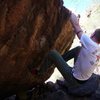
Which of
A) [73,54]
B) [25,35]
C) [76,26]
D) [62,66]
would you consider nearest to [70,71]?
[62,66]

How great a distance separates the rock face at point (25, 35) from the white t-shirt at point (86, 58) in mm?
1264

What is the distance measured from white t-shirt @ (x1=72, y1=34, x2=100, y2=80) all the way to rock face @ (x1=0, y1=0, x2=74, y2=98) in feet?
4.15

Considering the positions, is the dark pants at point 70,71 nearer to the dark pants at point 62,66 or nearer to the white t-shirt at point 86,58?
the dark pants at point 62,66

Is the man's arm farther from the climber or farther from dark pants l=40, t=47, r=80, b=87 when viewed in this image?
dark pants l=40, t=47, r=80, b=87

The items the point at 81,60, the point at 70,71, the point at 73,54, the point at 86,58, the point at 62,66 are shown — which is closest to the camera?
the point at 86,58

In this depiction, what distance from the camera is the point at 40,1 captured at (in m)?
8.11

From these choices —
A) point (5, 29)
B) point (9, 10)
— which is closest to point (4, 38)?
point (5, 29)

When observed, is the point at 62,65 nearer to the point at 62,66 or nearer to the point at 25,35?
the point at 62,66

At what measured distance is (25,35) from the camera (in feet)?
27.0

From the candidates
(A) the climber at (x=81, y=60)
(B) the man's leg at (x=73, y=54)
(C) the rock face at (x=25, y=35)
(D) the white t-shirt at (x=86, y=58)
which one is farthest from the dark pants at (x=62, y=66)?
(B) the man's leg at (x=73, y=54)

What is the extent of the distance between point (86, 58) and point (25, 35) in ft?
5.78

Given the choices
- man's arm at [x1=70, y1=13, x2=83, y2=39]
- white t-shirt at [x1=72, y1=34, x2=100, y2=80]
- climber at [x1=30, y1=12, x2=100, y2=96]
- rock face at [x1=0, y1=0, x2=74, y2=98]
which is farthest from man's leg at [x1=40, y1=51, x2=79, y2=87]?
man's arm at [x1=70, y1=13, x2=83, y2=39]

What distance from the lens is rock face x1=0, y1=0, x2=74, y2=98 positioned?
7613 mm

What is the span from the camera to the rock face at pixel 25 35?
7613 mm
